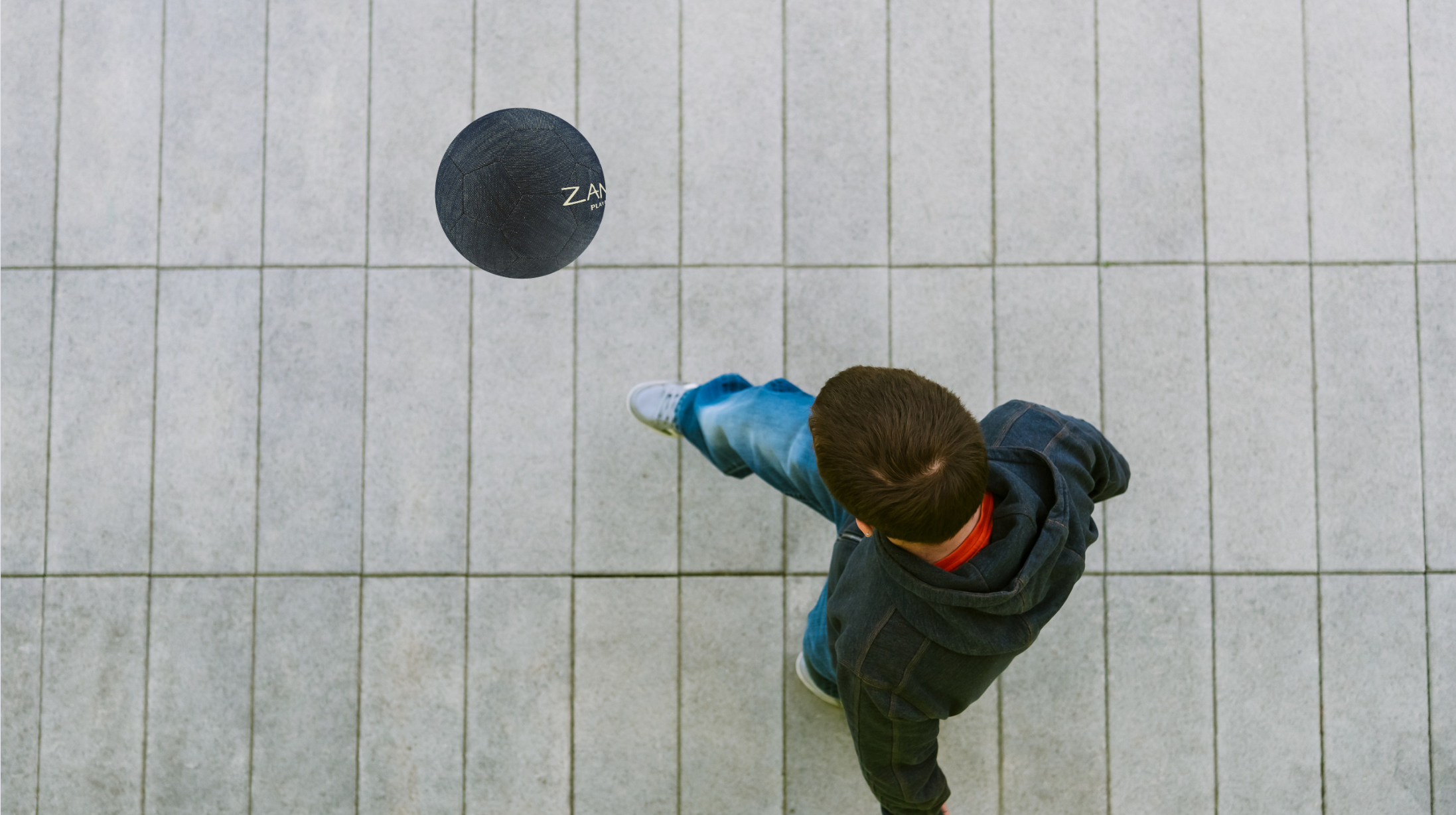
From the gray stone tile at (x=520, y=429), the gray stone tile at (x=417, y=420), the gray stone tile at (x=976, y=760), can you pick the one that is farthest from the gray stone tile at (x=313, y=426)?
the gray stone tile at (x=976, y=760)

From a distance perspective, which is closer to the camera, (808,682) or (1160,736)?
(808,682)

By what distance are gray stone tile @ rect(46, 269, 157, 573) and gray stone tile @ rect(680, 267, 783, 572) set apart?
6.34 feet

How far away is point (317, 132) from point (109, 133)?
77 centimetres

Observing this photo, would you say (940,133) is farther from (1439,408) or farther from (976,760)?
(976,760)

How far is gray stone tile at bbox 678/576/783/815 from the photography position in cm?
290

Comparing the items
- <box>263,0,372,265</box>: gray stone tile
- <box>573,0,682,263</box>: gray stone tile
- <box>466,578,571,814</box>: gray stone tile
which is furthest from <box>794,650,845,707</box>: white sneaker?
<box>263,0,372,265</box>: gray stone tile

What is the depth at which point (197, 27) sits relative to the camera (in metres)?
3.03

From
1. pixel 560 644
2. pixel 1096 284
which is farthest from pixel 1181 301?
pixel 560 644

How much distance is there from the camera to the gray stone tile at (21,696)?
2.95 meters

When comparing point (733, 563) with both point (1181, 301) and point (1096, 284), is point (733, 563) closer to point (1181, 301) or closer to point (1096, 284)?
point (1096, 284)

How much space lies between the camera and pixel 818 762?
114 inches

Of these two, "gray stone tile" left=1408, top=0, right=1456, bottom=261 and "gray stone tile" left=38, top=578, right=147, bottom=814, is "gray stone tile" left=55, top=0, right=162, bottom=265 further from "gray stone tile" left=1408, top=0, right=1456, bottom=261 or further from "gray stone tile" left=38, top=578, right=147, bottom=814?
"gray stone tile" left=1408, top=0, right=1456, bottom=261

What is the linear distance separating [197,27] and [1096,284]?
3.37m

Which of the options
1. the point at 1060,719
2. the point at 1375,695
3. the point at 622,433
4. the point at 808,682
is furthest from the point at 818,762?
the point at 1375,695
